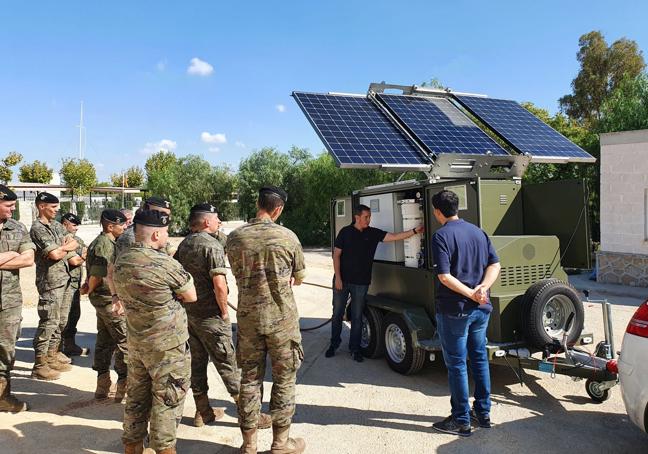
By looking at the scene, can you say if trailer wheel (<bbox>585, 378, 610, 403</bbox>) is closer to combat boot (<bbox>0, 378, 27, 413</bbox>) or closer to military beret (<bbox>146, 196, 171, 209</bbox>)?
military beret (<bbox>146, 196, 171, 209</bbox>)

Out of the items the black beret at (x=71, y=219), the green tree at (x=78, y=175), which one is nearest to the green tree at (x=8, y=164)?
the green tree at (x=78, y=175)

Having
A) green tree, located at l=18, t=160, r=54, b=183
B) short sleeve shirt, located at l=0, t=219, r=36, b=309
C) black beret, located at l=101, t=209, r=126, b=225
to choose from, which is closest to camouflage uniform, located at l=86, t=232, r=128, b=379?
black beret, located at l=101, t=209, r=126, b=225

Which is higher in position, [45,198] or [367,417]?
[45,198]

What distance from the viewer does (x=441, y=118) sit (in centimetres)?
887

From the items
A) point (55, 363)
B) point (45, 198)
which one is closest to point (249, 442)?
point (55, 363)

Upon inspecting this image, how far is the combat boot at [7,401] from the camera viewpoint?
4684 millimetres

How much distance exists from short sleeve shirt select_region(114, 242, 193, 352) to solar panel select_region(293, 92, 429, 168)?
3.41 metres

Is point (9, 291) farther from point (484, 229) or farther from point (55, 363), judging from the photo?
point (484, 229)

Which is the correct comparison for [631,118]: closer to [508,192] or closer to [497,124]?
[497,124]

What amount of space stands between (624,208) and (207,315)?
1296cm

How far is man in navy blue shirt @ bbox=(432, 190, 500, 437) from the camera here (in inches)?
164

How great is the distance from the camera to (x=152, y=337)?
138 inches

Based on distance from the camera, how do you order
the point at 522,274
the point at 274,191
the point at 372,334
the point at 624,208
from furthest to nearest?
the point at 624,208 → the point at 372,334 → the point at 522,274 → the point at 274,191

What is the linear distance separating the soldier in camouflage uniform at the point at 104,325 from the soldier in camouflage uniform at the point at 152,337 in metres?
1.48
